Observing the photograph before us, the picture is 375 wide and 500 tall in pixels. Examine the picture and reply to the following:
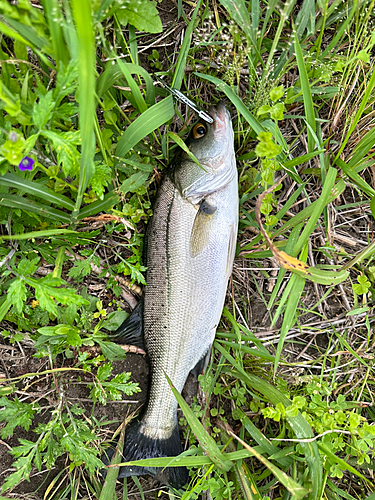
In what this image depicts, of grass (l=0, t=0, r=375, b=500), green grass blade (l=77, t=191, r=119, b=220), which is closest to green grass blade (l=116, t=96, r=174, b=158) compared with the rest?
grass (l=0, t=0, r=375, b=500)

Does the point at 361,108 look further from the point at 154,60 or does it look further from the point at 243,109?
the point at 154,60

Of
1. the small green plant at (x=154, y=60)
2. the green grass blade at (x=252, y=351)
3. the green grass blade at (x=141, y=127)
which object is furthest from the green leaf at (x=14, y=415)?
the small green plant at (x=154, y=60)

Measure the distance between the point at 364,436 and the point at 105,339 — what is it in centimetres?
192

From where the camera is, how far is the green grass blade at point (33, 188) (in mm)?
1975

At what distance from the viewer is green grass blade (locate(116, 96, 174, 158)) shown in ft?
7.22

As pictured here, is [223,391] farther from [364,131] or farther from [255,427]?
[364,131]

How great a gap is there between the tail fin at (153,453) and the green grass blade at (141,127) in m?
2.07

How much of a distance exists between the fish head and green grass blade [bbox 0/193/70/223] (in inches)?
33.8

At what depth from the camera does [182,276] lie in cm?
245

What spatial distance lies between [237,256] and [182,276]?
1.80 ft

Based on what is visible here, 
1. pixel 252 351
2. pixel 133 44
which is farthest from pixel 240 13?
pixel 252 351

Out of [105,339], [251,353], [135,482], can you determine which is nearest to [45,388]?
[105,339]

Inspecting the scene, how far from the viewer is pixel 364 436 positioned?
2238 mm

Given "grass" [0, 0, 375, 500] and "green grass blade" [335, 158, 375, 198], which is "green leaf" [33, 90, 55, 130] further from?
"green grass blade" [335, 158, 375, 198]
